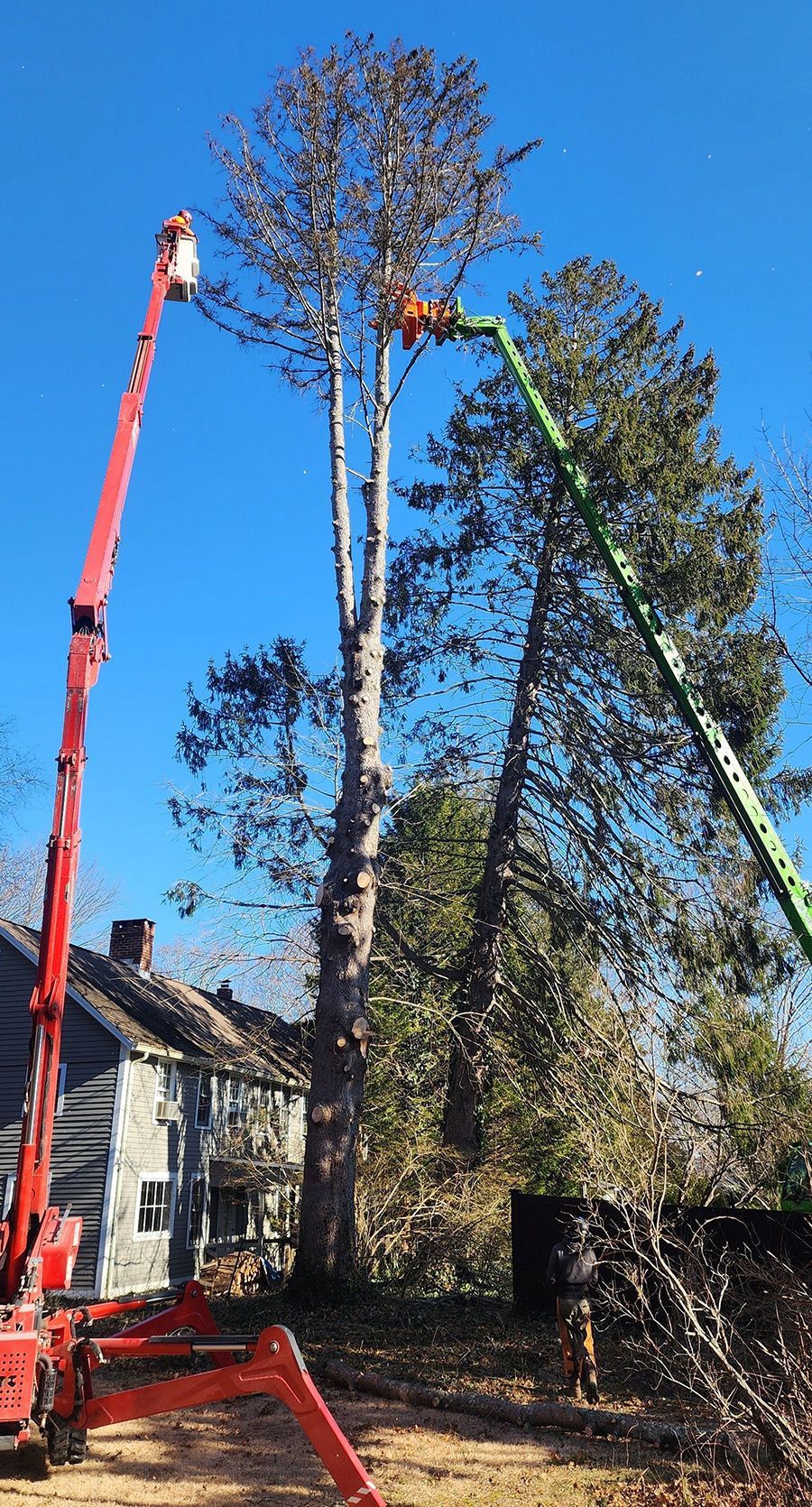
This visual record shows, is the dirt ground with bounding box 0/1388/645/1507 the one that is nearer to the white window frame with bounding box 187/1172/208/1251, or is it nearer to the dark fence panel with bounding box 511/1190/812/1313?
the dark fence panel with bounding box 511/1190/812/1313

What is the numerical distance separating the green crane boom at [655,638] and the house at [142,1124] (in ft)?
28.3

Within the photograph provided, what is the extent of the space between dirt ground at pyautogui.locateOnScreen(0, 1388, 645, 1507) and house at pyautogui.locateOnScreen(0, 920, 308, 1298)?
8345 mm

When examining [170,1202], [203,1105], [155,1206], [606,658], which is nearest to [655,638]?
[606,658]

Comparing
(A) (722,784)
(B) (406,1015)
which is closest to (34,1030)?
(A) (722,784)

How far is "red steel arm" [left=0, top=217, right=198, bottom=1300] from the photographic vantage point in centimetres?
645

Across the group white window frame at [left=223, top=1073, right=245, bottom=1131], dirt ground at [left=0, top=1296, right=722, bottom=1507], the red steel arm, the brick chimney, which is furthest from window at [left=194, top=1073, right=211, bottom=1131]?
the red steel arm

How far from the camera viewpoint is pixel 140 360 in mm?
8797

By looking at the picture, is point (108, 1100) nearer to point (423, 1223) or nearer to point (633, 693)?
point (423, 1223)

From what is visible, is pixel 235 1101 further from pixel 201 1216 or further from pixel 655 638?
pixel 655 638

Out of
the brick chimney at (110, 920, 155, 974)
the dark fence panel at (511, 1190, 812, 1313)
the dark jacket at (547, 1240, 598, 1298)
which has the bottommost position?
the dark jacket at (547, 1240, 598, 1298)

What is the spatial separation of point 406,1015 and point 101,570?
31.9 feet

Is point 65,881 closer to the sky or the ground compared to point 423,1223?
closer to the sky

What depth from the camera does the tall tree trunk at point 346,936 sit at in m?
10.5

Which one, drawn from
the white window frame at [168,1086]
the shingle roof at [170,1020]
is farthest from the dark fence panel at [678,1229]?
the white window frame at [168,1086]
